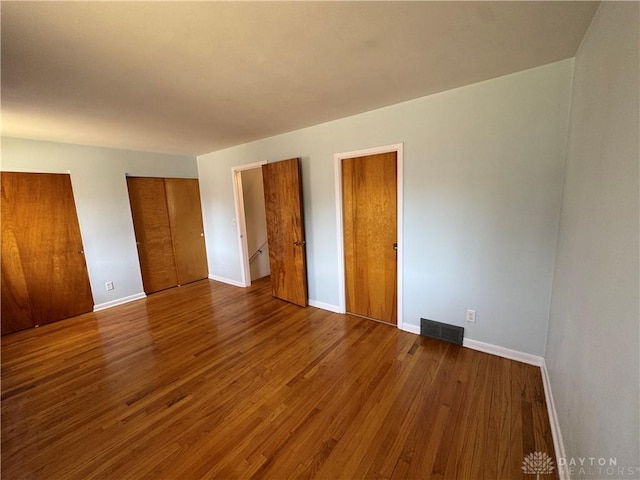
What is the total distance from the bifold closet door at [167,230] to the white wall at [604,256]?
5139 mm

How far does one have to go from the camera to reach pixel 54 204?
130 inches

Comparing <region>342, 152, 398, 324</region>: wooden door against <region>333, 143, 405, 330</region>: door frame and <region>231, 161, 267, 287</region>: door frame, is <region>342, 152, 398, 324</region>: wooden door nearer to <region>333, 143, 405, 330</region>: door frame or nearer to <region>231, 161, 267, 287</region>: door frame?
<region>333, 143, 405, 330</region>: door frame

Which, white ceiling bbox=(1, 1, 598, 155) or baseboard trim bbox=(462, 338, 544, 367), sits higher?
white ceiling bbox=(1, 1, 598, 155)

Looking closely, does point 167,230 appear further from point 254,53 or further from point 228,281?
point 254,53

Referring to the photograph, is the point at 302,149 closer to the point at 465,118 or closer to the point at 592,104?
the point at 465,118

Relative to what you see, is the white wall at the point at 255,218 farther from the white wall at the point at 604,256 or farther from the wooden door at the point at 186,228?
the white wall at the point at 604,256

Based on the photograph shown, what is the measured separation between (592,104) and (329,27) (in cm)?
144

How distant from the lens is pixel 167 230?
450 centimetres

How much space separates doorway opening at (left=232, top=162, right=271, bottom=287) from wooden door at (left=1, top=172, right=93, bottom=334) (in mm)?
2172

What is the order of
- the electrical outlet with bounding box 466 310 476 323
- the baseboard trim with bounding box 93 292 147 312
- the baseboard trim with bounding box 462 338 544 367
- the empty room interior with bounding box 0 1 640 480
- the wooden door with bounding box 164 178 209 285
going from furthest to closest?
the wooden door with bounding box 164 178 209 285, the baseboard trim with bounding box 93 292 147 312, the electrical outlet with bounding box 466 310 476 323, the baseboard trim with bounding box 462 338 544 367, the empty room interior with bounding box 0 1 640 480

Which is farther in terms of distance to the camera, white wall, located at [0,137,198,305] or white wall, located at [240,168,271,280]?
white wall, located at [240,168,271,280]

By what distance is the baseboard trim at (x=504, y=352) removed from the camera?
2106mm

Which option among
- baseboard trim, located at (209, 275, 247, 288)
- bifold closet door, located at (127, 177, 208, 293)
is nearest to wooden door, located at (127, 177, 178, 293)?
bifold closet door, located at (127, 177, 208, 293)

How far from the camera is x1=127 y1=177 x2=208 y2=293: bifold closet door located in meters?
4.20
